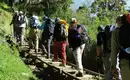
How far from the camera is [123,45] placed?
618 centimetres

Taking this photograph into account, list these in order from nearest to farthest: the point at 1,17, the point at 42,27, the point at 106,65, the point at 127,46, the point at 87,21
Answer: the point at 127,46
the point at 106,65
the point at 42,27
the point at 1,17
the point at 87,21

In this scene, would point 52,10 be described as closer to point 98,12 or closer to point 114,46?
point 98,12

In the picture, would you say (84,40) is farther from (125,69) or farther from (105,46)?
(125,69)

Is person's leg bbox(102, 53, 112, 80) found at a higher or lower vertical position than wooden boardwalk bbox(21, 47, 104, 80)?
higher

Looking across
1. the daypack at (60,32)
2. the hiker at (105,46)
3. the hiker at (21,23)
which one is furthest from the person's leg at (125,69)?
the hiker at (21,23)

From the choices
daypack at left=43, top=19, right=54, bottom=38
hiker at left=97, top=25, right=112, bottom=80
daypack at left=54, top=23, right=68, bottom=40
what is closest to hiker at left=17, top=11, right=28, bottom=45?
daypack at left=43, top=19, right=54, bottom=38

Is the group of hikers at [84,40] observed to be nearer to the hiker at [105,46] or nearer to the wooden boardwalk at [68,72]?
the hiker at [105,46]

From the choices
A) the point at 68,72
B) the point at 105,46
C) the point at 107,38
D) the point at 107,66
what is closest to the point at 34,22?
the point at 68,72

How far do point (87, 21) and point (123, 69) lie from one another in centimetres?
3142

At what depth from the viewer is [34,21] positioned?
1719 cm

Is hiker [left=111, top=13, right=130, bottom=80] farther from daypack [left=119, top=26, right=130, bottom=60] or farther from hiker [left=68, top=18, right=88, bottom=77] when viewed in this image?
hiker [left=68, top=18, right=88, bottom=77]

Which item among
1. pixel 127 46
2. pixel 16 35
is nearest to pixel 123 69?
pixel 127 46

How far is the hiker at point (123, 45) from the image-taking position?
6.17 m

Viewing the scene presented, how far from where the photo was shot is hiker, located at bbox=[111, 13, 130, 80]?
6172mm
